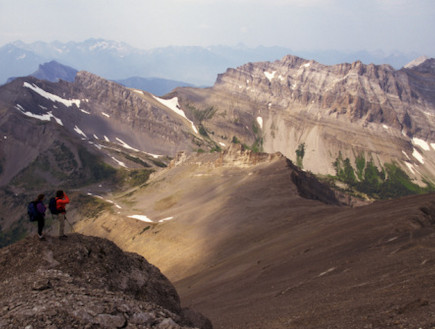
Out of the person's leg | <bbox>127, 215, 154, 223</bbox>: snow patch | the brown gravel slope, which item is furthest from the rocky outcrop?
<bbox>127, 215, 154, 223</bbox>: snow patch

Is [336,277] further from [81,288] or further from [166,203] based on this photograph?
[166,203]

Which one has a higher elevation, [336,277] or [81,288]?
[81,288]

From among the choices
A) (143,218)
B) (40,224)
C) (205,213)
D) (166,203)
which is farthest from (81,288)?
(166,203)

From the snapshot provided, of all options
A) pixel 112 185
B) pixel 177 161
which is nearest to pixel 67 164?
pixel 112 185

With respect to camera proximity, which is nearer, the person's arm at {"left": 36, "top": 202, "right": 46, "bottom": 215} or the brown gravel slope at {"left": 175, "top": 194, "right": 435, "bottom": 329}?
the person's arm at {"left": 36, "top": 202, "right": 46, "bottom": 215}

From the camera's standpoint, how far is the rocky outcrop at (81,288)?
1473 cm

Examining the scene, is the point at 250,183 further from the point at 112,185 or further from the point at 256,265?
the point at 112,185

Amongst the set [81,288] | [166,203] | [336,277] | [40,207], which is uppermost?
[40,207]

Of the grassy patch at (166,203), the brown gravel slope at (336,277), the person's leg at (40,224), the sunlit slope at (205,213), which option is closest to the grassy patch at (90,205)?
the sunlit slope at (205,213)

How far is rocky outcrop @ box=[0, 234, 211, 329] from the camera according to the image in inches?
580

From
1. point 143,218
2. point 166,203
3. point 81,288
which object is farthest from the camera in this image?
point 166,203

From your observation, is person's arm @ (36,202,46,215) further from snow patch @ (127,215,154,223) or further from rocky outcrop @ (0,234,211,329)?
snow patch @ (127,215,154,223)

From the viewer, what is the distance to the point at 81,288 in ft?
58.4

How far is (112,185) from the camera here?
157125 mm
